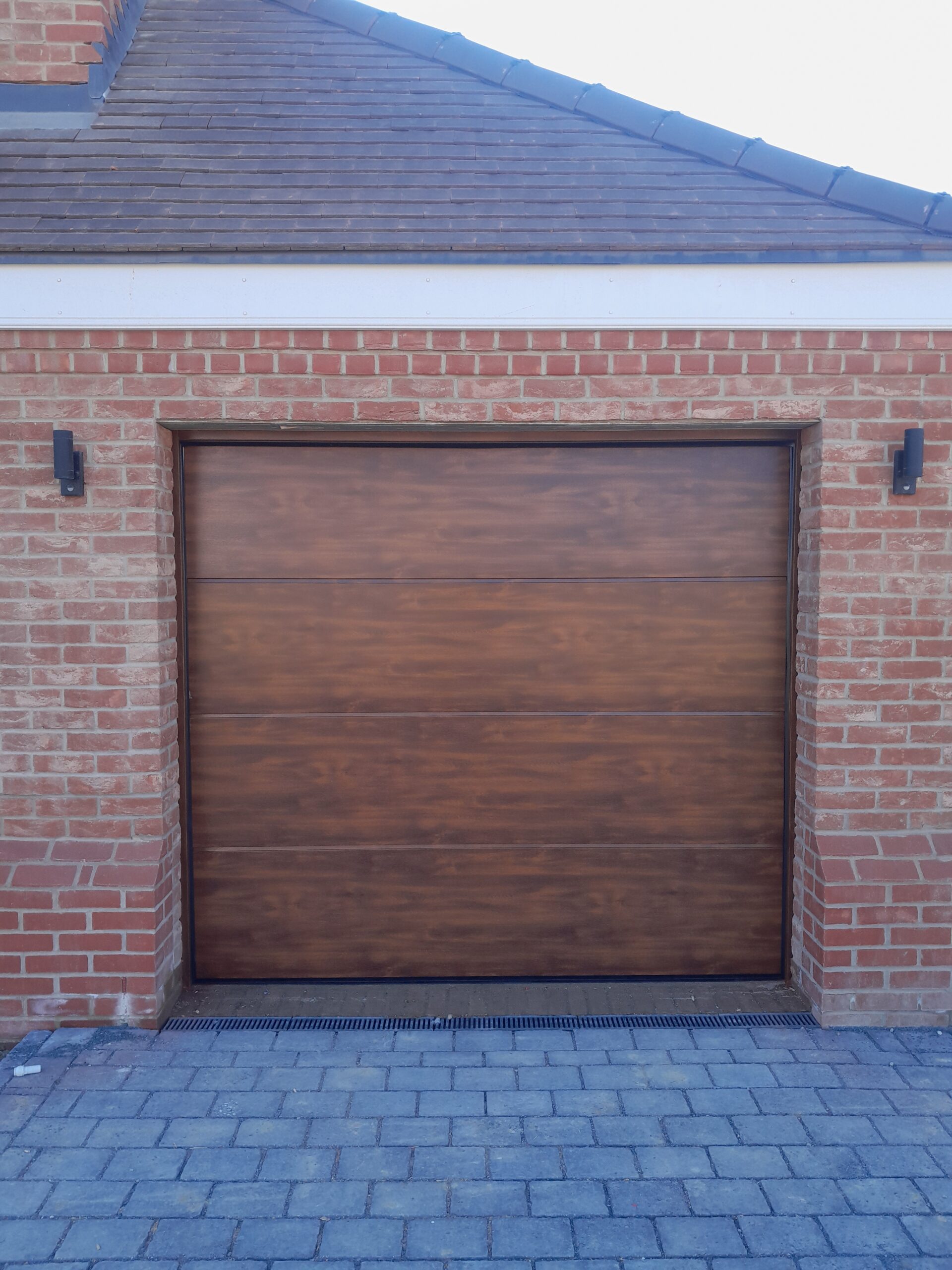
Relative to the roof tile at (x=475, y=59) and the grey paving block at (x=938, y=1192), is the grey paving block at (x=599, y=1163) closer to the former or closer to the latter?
the grey paving block at (x=938, y=1192)

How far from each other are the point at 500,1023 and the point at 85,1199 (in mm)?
1639

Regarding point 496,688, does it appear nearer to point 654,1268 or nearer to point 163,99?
point 654,1268

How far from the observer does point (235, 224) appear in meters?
3.70

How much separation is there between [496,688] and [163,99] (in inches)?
118

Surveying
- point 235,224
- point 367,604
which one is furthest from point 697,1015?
point 235,224

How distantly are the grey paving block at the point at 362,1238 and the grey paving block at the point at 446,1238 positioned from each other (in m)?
0.04

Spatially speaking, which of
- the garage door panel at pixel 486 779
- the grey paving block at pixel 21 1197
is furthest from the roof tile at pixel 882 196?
the grey paving block at pixel 21 1197

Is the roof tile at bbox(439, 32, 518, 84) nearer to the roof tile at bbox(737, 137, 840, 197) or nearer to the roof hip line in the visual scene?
the roof hip line

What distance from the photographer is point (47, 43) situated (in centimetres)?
399

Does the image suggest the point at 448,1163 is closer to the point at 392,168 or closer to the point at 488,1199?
the point at 488,1199

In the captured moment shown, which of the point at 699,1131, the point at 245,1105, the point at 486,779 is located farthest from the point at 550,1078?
the point at 486,779

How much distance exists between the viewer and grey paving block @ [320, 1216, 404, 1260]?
2498 millimetres

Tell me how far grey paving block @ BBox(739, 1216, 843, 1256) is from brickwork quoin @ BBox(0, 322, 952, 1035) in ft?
4.09

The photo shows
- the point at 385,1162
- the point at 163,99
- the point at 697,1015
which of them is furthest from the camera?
the point at 163,99
